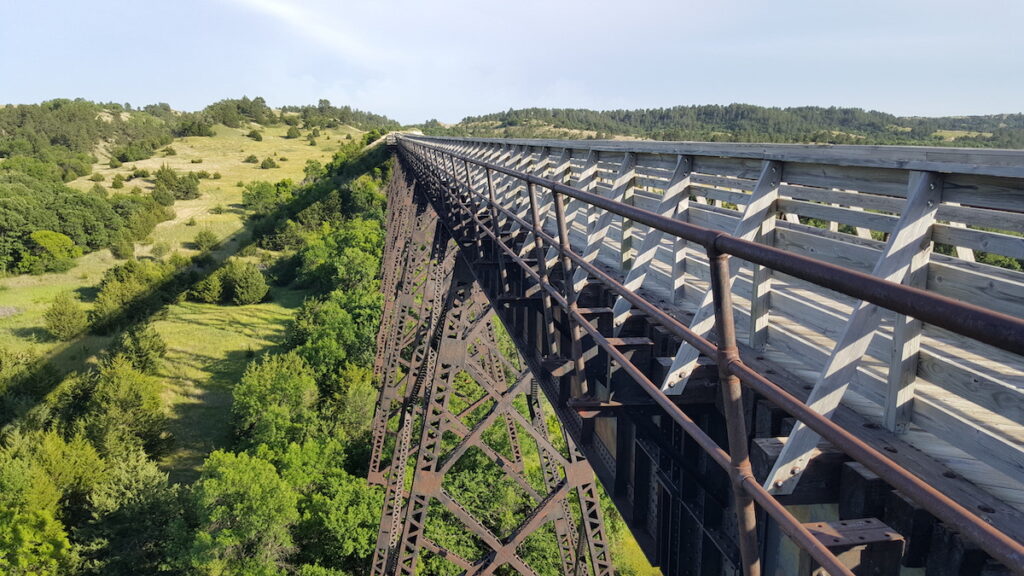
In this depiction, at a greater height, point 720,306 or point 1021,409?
point 720,306

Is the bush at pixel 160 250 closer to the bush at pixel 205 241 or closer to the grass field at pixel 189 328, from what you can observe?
the grass field at pixel 189 328

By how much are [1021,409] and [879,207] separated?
831 mm

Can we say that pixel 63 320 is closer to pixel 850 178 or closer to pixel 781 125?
pixel 850 178

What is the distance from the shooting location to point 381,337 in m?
20.0

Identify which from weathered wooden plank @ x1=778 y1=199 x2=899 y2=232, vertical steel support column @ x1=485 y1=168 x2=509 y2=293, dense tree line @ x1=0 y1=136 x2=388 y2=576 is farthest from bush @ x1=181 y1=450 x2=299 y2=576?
weathered wooden plank @ x1=778 y1=199 x2=899 y2=232

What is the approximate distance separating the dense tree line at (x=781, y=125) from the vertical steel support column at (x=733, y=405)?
13892mm

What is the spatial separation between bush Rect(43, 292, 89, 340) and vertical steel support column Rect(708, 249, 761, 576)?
37955 millimetres

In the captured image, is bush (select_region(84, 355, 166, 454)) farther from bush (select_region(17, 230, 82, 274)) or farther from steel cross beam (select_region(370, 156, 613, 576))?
bush (select_region(17, 230, 82, 274))

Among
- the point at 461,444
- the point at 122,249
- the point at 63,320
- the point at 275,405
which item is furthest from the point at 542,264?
the point at 122,249

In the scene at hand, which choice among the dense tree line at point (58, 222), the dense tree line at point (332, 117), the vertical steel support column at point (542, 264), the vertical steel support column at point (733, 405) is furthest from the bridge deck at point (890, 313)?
the dense tree line at point (332, 117)

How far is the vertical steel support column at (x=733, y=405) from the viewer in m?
1.40

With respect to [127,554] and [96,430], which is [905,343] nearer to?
[127,554]

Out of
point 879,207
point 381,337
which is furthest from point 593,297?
point 381,337

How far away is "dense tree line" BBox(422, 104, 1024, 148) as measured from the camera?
26672mm
